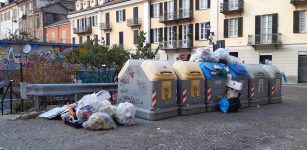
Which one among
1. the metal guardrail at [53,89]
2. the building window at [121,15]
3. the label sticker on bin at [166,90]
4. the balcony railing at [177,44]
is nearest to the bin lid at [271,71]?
the label sticker on bin at [166,90]

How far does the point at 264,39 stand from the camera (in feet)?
99.2

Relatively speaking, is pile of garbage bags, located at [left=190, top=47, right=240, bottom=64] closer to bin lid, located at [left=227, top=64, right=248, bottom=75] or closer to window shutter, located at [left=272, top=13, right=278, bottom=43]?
bin lid, located at [left=227, top=64, right=248, bottom=75]

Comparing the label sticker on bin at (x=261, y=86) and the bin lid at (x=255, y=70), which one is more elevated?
the bin lid at (x=255, y=70)

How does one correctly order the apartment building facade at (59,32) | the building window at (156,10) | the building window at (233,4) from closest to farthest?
the building window at (233,4) < the building window at (156,10) < the apartment building facade at (59,32)

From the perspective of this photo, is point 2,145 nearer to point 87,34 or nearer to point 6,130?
point 6,130

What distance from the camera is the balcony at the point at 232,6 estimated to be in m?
31.6

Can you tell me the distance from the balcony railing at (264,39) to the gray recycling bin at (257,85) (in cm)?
1848

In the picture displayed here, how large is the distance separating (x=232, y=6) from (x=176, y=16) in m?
7.73

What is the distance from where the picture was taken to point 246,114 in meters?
9.71

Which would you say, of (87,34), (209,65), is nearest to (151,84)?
(209,65)

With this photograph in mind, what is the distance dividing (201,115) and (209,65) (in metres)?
1.85

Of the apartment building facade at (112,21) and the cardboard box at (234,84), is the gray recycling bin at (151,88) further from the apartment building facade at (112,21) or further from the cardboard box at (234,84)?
the apartment building facade at (112,21)

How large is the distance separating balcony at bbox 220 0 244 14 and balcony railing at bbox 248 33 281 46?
2901mm

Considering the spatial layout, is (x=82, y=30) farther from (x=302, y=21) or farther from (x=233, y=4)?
(x=302, y=21)
